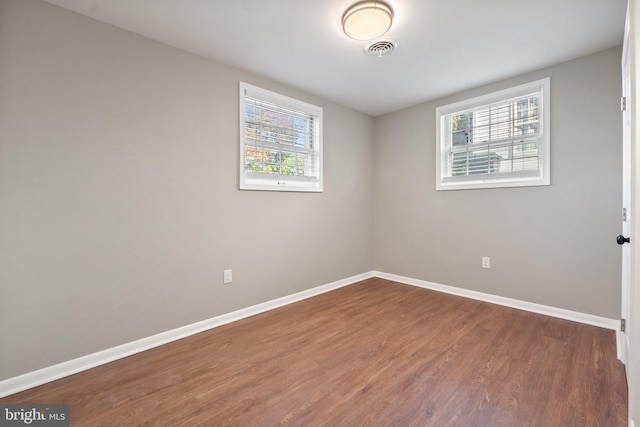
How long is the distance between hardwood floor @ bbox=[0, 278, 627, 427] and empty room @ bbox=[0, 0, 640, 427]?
0.02 metres

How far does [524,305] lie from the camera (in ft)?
9.36

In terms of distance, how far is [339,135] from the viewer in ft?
12.2

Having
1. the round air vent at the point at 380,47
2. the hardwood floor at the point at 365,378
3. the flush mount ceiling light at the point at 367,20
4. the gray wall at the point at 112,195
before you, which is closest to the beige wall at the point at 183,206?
the gray wall at the point at 112,195

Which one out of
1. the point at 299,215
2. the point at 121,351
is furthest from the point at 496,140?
the point at 121,351

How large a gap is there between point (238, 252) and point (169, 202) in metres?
0.79

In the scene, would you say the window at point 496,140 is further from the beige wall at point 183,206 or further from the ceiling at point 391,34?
the ceiling at point 391,34

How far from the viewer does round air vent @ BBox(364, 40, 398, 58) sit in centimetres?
226

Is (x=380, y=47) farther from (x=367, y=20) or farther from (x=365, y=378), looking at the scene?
(x=365, y=378)

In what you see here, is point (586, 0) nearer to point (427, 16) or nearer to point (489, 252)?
point (427, 16)

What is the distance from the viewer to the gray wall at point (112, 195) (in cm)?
169

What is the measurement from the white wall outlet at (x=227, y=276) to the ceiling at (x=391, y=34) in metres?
2.00

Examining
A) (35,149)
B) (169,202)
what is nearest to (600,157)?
(169,202)

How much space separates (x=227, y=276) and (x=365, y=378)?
154 cm

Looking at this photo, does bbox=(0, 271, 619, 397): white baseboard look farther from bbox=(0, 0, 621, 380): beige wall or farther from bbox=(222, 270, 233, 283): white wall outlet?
bbox=(222, 270, 233, 283): white wall outlet
